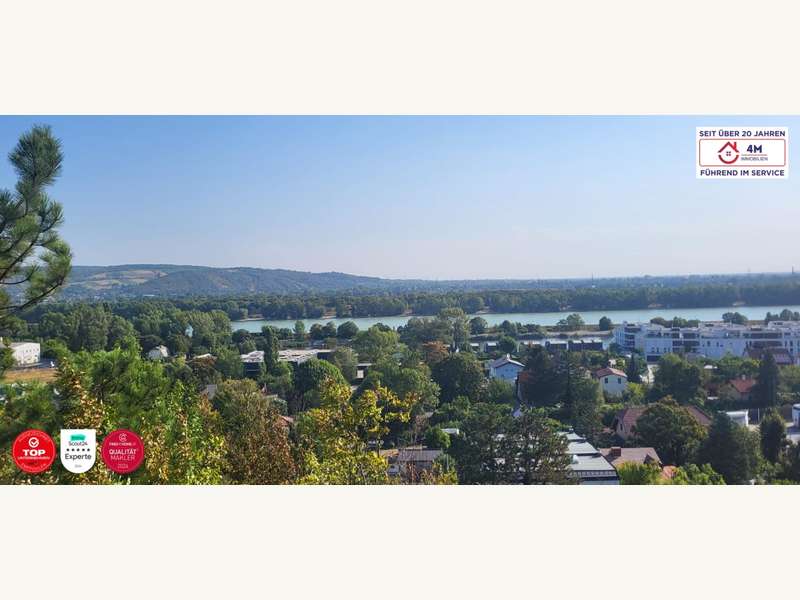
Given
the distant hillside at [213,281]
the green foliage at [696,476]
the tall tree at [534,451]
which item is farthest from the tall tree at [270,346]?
the green foliage at [696,476]

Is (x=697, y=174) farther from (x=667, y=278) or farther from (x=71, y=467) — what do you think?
(x=71, y=467)

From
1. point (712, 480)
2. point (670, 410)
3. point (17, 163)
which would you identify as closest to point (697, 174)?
point (670, 410)

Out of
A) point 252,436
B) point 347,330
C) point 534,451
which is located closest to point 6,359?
point 252,436

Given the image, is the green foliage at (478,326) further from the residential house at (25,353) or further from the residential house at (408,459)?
the residential house at (25,353)

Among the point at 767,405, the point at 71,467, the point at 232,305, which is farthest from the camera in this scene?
the point at 232,305

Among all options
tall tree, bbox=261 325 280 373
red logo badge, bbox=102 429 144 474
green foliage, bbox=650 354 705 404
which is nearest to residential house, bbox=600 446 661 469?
green foliage, bbox=650 354 705 404
